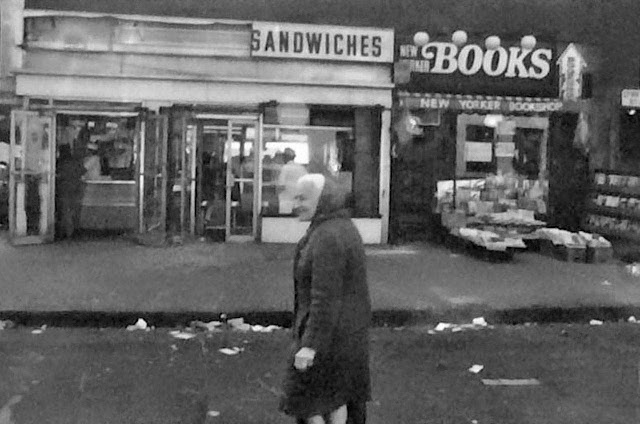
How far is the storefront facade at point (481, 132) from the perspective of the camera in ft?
52.5

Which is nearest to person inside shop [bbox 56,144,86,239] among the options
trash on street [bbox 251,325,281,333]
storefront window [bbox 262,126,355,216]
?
storefront window [bbox 262,126,355,216]

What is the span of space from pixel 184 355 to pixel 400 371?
1966 mm

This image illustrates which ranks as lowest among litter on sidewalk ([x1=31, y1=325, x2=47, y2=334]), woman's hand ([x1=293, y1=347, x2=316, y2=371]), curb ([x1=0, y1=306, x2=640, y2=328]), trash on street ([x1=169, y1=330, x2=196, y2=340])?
litter on sidewalk ([x1=31, y1=325, x2=47, y2=334])

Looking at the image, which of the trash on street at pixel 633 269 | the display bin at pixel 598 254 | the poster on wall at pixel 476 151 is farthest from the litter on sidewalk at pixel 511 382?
the poster on wall at pixel 476 151

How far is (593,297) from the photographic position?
11680mm

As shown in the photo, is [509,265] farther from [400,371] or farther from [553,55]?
[400,371]

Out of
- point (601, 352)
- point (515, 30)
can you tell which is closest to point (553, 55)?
point (515, 30)

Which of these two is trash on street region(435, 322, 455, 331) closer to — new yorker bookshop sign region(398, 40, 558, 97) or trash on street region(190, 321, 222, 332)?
trash on street region(190, 321, 222, 332)

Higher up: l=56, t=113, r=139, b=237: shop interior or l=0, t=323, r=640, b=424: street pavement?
l=56, t=113, r=139, b=237: shop interior

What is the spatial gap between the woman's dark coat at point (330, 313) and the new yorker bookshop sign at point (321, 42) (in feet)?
35.6

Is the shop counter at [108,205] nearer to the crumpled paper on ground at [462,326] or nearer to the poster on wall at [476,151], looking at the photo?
the poster on wall at [476,151]

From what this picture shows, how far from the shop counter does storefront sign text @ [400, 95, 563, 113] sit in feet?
15.9

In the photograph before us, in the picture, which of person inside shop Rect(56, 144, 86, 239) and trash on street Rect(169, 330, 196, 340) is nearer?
trash on street Rect(169, 330, 196, 340)

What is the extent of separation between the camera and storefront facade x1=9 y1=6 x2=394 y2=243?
1542 centimetres
